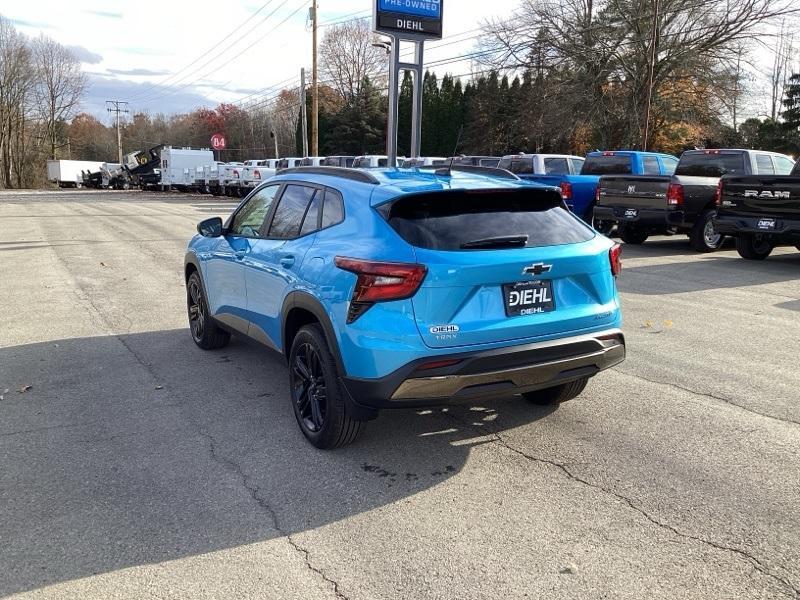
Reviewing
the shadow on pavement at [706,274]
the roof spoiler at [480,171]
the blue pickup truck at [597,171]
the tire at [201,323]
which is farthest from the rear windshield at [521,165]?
the roof spoiler at [480,171]

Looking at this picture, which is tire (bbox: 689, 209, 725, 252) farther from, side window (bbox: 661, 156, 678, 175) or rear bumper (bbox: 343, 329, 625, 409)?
rear bumper (bbox: 343, 329, 625, 409)

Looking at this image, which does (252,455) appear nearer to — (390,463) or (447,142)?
(390,463)

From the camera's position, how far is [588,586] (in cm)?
278

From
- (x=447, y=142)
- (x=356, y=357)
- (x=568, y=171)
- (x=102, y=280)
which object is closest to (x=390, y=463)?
(x=356, y=357)

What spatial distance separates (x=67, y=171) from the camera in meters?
72.2

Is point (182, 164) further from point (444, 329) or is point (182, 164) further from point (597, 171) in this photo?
point (444, 329)

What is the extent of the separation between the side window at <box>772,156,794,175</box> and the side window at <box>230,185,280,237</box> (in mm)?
12062

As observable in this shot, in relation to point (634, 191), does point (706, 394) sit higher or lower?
lower

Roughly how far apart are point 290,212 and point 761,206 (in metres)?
9.54

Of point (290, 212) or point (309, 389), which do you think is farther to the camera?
point (290, 212)

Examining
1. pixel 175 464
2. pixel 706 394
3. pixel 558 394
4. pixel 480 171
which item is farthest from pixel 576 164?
pixel 175 464

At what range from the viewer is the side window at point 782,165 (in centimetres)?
1363

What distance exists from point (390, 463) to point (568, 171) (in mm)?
14509

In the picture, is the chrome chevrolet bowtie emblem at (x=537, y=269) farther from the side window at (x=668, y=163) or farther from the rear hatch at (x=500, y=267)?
the side window at (x=668, y=163)
